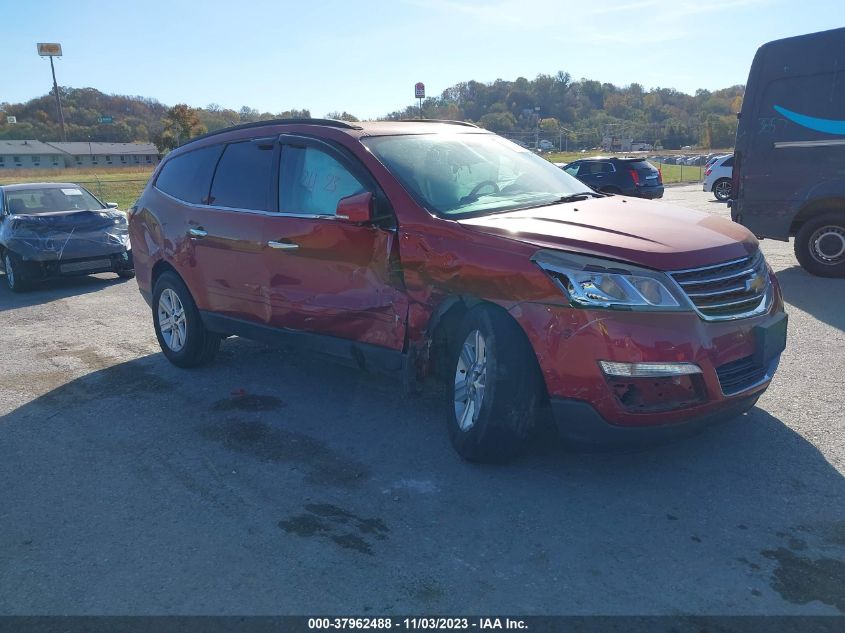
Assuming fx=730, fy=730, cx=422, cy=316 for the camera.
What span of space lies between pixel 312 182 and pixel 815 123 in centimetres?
687

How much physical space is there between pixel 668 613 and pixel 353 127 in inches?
142

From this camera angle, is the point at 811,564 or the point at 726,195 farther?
the point at 726,195

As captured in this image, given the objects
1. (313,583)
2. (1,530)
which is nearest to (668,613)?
(313,583)

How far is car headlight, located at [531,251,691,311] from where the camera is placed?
354 cm

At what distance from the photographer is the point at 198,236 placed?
593 centimetres

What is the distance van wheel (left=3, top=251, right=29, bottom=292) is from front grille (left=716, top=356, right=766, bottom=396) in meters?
10.1

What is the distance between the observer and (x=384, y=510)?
3.69 m

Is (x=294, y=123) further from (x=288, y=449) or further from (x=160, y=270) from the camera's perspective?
(x=288, y=449)

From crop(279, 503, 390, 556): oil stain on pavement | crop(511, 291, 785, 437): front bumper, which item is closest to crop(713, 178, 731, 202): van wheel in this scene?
crop(511, 291, 785, 437): front bumper

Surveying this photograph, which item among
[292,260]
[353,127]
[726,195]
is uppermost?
[353,127]

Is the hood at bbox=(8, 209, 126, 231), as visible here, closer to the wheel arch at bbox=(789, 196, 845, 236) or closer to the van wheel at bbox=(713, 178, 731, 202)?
the wheel arch at bbox=(789, 196, 845, 236)

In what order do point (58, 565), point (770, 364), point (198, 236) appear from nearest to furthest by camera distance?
point (58, 565), point (770, 364), point (198, 236)

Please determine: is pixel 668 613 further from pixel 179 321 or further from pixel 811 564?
pixel 179 321

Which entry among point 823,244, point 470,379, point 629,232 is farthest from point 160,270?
point 823,244
